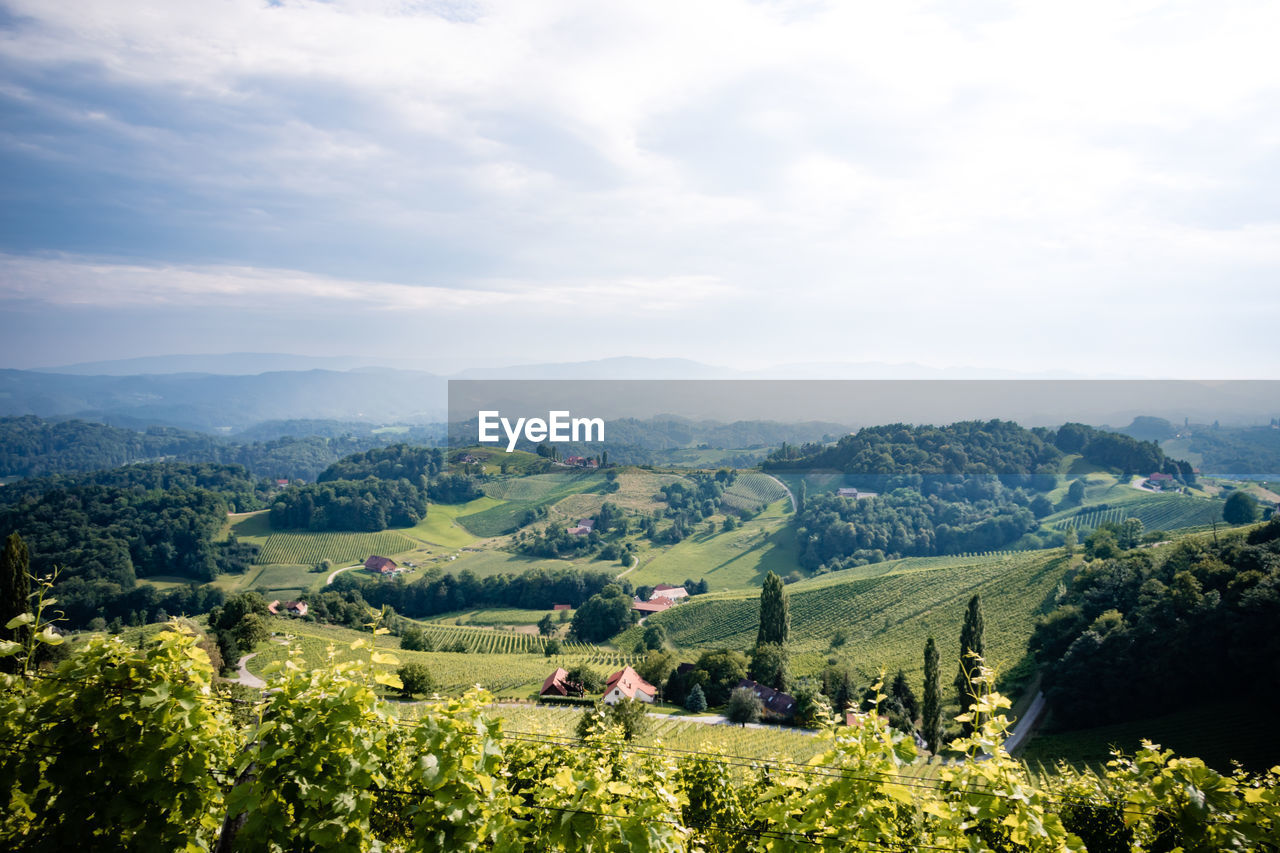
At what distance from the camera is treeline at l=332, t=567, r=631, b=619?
71.1 meters

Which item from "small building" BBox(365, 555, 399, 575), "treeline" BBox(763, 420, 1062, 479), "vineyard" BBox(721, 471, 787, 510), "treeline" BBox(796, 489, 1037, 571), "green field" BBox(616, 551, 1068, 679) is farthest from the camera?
"treeline" BBox(763, 420, 1062, 479)

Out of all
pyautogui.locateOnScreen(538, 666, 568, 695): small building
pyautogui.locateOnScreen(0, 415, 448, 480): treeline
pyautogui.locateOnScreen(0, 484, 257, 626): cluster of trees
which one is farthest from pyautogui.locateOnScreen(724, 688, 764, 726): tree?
pyautogui.locateOnScreen(0, 415, 448, 480): treeline

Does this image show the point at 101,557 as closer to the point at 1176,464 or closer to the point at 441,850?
the point at 441,850

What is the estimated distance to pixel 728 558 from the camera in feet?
274

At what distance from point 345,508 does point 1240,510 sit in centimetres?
11332

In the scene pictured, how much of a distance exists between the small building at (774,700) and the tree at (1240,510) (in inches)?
2312

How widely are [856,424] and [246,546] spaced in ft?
510

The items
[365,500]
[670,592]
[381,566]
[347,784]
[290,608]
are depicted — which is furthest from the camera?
[365,500]

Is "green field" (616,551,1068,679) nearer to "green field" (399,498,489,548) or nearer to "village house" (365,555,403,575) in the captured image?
"village house" (365,555,403,575)

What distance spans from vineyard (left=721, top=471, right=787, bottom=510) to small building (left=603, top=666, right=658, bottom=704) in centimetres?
6882

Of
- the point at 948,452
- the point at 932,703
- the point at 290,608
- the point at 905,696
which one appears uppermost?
the point at 948,452

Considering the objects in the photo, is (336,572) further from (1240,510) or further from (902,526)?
(1240,510)

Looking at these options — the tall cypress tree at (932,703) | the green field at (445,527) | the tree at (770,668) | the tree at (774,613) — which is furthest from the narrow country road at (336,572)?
the tall cypress tree at (932,703)

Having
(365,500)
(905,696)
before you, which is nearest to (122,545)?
(365,500)
